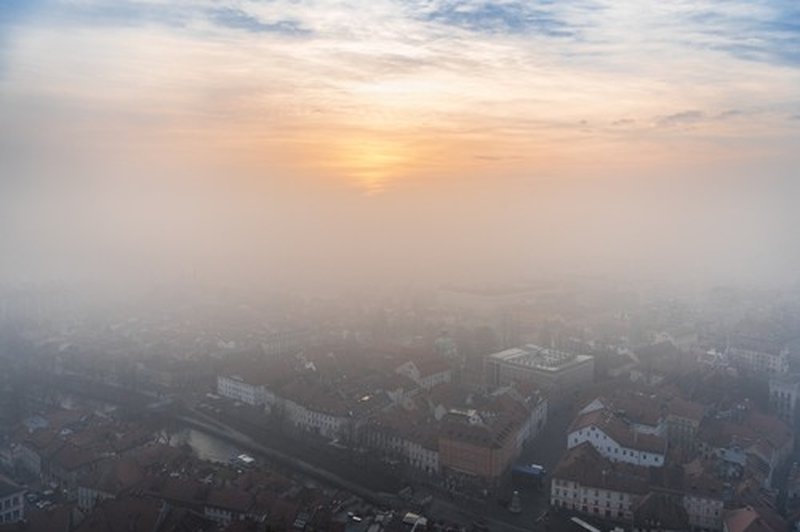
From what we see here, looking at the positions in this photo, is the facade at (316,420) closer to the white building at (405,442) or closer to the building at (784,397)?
the white building at (405,442)

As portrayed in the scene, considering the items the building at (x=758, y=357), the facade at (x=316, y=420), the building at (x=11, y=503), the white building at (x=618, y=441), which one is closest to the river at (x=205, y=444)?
the facade at (x=316, y=420)

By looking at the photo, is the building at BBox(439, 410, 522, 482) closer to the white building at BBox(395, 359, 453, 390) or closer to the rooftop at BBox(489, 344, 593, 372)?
the white building at BBox(395, 359, 453, 390)

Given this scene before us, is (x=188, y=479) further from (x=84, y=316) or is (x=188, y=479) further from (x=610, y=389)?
(x=84, y=316)

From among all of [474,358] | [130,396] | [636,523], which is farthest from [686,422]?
[130,396]

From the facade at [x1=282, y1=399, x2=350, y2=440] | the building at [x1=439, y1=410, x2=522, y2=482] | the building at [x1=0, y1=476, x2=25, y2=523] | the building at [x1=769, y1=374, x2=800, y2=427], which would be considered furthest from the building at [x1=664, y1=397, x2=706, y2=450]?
the building at [x1=0, y1=476, x2=25, y2=523]

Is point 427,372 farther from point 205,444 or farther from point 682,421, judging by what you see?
point 682,421

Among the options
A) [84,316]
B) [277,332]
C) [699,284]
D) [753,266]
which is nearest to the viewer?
[277,332]

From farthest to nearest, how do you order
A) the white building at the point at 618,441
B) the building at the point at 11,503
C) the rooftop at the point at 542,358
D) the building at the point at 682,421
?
the rooftop at the point at 542,358, the building at the point at 682,421, the white building at the point at 618,441, the building at the point at 11,503
